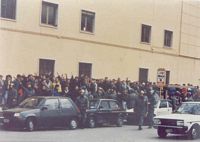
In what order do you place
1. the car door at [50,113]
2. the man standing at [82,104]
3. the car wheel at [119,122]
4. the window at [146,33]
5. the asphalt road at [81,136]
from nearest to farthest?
the asphalt road at [81,136]
the car door at [50,113]
the man standing at [82,104]
the car wheel at [119,122]
the window at [146,33]

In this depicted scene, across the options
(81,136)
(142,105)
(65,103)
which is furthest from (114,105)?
(81,136)

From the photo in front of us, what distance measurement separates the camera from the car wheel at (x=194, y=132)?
1870cm

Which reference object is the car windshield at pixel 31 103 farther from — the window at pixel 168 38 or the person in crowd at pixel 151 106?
the window at pixel 168 38

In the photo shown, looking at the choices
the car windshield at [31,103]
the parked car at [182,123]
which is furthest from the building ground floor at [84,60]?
the parked car at [182,123]

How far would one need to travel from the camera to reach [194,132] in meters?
18.8

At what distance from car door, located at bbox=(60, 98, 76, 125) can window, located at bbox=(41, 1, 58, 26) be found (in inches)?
271

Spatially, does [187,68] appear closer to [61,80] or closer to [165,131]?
[61,80]

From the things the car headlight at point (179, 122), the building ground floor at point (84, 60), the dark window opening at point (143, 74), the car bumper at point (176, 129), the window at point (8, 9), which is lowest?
the car bumper at point (176, 129)

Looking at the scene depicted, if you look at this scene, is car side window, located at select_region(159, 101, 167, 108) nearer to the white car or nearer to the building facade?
the white car

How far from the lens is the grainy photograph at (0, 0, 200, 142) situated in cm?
1967

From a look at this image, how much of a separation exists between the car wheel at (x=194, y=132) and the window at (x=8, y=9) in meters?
10.5

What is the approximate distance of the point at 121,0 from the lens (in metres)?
31.1

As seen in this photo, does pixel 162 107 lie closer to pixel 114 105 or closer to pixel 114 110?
pixel 114 105

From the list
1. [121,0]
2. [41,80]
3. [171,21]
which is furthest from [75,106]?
[171,21]
